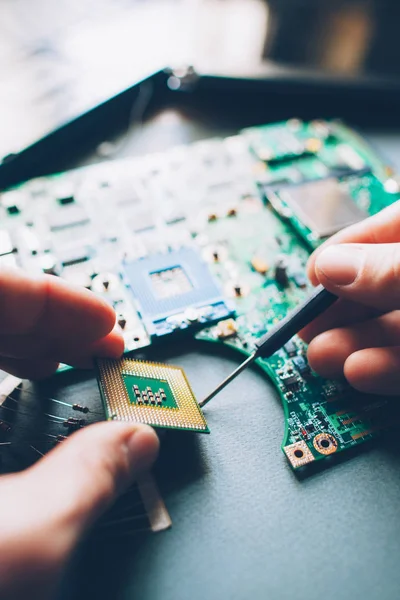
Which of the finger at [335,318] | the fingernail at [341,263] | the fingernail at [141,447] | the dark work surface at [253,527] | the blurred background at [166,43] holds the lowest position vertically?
the dark work surface at [253,527]

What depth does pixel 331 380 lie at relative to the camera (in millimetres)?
2047

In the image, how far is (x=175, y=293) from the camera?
227 cm

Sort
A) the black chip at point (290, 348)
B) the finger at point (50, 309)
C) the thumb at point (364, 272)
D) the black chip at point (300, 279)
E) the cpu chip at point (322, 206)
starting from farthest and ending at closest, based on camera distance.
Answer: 1. the cpu chip at point (322, 206)
2. the black chip at point (300, 279)
3. the black chip at point (290, 348)
4. the thumb at point (364, 272)
5. the finger at point (50, 309)

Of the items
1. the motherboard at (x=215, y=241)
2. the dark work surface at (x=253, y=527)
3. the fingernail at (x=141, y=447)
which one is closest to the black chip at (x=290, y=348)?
the motherboard at (x=215, y=241)

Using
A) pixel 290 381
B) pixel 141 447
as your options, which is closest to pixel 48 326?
pixel 141 447

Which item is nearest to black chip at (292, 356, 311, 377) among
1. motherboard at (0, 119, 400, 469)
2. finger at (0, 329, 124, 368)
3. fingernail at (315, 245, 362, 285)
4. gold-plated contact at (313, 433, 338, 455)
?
motherboard at (0, 119, 400, 469)

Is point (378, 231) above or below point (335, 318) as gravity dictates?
above

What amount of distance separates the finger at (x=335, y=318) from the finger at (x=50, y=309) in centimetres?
84

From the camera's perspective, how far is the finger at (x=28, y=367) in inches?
73.9

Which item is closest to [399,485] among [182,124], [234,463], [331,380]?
[331,380]

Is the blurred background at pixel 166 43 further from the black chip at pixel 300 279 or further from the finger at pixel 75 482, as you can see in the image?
the finger at pixel 75 482

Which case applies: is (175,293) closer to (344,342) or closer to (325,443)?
(344,342)

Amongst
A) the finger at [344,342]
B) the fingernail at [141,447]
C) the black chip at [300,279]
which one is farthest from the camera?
the black chip at [300,279]

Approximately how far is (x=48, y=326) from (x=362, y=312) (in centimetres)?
131
